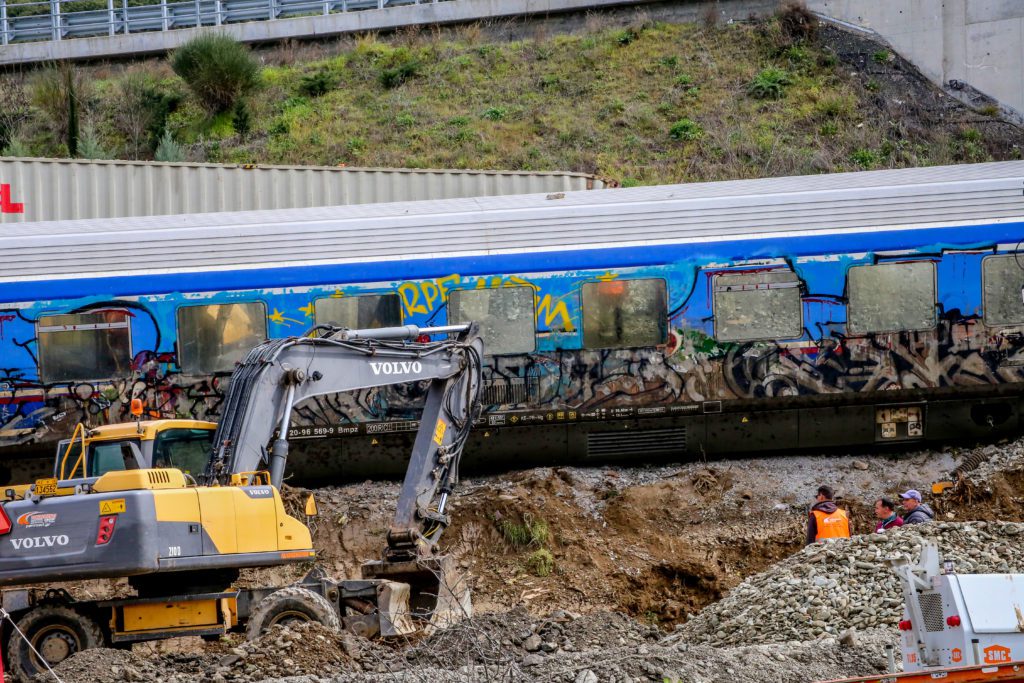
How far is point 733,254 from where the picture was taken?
15828mm

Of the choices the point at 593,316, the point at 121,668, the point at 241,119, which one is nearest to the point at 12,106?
the point at 241,119

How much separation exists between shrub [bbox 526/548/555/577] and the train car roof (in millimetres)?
3660

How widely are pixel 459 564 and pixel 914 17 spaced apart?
23803mm

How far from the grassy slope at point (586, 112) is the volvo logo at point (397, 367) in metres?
18.6

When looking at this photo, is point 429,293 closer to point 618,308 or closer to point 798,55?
point 618,308

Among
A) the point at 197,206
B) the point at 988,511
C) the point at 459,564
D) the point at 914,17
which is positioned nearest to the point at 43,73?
the point at 197,206

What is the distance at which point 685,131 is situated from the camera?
109ft

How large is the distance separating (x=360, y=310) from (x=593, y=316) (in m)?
2.75

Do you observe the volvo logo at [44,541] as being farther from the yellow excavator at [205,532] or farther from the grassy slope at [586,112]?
the grassy slope at [586,112]

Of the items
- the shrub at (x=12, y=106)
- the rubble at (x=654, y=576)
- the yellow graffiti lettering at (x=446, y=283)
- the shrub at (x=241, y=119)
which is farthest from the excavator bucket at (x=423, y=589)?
the shrub at (x=12, y=106)

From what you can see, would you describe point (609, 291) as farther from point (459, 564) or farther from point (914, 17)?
point (914, 17)

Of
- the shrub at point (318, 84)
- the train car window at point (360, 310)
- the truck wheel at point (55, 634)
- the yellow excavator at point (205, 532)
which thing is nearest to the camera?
the yellow excavator at point (205, 532)

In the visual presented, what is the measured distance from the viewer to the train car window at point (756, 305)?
15.8 metres

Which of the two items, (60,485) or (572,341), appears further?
(572,341)
